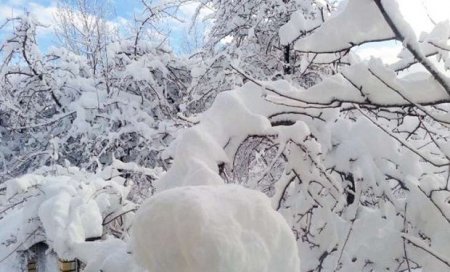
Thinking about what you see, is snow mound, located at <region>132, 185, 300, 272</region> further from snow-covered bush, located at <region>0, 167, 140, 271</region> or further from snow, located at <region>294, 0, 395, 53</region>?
snow-covered bush, located at <region>0, 167, 140, 271</region>

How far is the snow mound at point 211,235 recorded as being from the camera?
556 mm

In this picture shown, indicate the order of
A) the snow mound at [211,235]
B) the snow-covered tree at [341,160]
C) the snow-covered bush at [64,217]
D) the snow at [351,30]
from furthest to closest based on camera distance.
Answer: the snow-covered bush at [64,217] → the snow-covered tree at [341,160] → the snow at [351,30] → the snow mound at [211,235]

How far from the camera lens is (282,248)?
2.02 ft

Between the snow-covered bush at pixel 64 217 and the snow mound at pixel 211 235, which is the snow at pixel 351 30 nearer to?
the snow mound at pixel 211 235

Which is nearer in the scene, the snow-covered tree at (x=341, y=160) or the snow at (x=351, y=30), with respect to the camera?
the snow at (x=351, y=30)

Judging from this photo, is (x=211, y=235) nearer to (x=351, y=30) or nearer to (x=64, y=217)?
(x=351, y=30)

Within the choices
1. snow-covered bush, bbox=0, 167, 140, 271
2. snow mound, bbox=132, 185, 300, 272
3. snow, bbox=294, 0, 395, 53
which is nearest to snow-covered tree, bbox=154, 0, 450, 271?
snow, bbox=294, 0, 395, 53

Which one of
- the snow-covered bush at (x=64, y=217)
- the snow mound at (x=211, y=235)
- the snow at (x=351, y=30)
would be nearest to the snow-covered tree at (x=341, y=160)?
the snow at (x=351, y=30)

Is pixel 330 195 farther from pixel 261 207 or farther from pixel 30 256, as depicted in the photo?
pixel 30 256

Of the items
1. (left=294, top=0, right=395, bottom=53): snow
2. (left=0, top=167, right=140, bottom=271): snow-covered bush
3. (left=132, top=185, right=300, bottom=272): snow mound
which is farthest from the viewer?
(left=0, top=167, right=140, bottom=271): snow-covered bush

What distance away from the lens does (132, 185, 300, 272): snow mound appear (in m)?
0.56

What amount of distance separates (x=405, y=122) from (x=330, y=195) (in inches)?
14.9

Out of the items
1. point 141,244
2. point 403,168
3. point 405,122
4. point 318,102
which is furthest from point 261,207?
point 405,122

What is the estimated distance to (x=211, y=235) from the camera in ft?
1.83
